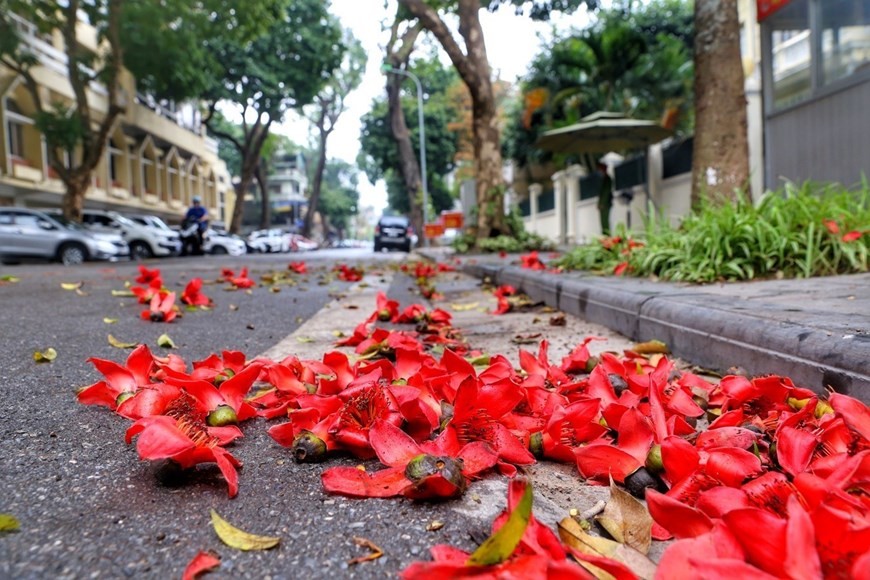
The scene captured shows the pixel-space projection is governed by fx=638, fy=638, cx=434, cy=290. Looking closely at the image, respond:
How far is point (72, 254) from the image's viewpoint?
47.3 feet

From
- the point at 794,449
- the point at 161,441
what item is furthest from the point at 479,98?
the point at 161,441

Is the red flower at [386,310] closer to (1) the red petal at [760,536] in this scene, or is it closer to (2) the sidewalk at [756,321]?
(2) the sidewalk at [756,321]

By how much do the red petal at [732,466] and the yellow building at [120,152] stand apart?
19.1m

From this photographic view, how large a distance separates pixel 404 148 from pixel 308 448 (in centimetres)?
2045

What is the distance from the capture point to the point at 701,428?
1.57 m

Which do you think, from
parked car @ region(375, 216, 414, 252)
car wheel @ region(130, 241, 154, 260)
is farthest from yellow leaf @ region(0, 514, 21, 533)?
parked car @ region(375, 216, 414, 252)

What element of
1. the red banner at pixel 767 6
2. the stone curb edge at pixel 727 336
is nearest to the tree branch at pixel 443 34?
the red banner at pixel 767 6

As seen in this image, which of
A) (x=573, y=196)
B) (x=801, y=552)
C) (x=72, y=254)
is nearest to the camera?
(x=801, y=552)

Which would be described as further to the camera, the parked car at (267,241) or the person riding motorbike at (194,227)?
the parked car at (267,241)

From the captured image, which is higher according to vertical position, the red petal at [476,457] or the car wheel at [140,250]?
the car wheel at [140,250]

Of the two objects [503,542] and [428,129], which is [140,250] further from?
[503,542]

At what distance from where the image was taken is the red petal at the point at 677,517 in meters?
0.90

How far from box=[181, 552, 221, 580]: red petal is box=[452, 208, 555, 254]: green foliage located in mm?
9942

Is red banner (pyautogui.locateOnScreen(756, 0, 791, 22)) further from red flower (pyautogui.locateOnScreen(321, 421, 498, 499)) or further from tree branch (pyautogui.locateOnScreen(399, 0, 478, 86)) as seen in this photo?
red flower (pyautogui.locateOnScreen(321, 421, 498, 499))
